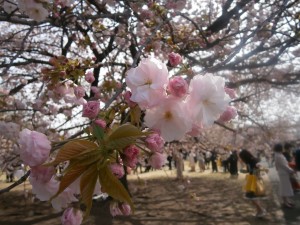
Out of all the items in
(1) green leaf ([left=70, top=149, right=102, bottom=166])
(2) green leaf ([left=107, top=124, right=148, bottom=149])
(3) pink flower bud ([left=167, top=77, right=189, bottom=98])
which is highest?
(3) pink flower bud ([left=167, top=77, right=189, bottom=98])

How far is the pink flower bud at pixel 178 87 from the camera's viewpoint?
2.87 feet

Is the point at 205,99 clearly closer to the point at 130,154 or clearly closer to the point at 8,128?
the point at 130,154

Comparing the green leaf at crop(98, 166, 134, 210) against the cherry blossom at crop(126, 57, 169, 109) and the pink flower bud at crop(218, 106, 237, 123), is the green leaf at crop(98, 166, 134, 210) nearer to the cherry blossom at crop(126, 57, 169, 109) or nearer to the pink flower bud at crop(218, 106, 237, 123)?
the cherry blossom at crop(126, 57, 169, 109)

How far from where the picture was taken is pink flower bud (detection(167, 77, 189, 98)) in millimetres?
874

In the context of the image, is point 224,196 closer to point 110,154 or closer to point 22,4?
point 22,4

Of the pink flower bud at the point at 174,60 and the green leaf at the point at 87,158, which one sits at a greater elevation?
the pink flower bud at the point at 174,60

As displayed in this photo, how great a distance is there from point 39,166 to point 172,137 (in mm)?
370

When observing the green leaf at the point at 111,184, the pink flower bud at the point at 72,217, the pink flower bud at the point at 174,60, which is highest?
the pink flower bud at the point at 174,60

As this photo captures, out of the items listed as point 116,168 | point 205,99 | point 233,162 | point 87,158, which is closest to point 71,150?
point 87,158

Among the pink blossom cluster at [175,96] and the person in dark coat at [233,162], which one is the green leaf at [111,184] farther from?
the person in dark coat at [233,162]

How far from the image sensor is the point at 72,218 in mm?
985

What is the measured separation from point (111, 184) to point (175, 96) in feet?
0.92

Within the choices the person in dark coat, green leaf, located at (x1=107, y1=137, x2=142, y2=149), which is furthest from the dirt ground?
the person in dark coat

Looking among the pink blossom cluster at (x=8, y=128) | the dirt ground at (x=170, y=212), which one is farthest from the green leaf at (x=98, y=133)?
the dirt ground at (x=170, y=212)
